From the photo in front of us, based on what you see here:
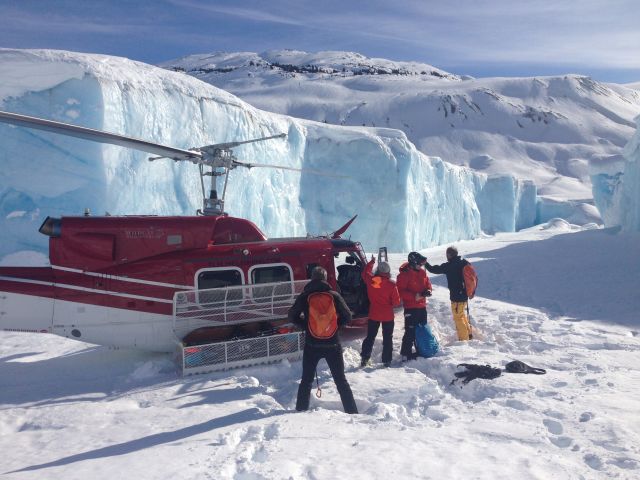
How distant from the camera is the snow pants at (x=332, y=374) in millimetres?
4043

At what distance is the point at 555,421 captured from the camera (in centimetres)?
351

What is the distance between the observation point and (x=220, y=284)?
571cm

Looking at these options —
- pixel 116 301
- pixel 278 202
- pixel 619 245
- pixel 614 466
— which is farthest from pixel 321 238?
pixel 619 245

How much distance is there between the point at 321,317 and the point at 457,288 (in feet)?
8.81

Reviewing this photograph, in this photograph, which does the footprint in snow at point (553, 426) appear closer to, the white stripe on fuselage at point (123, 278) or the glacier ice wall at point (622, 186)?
the white stripe on fuselage at point (123, 278)

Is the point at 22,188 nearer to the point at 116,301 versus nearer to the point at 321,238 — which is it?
the point at 116,301

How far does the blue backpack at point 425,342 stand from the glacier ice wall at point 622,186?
16867 mm

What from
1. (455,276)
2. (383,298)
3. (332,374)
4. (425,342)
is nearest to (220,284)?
(383,298)

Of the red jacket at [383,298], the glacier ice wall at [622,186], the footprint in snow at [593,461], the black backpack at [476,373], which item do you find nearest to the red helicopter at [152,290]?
the red jacket at [383,298]

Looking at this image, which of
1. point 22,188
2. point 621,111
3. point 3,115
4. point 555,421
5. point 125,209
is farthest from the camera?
point 621,111

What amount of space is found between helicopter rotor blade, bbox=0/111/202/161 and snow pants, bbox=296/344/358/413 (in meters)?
2.62

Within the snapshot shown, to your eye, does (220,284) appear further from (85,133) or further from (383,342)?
(85,133)

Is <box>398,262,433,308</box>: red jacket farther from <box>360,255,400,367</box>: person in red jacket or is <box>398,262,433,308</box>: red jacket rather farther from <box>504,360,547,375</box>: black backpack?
<box>504,360,547,375</box>: black backpack

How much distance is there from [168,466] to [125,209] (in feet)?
31.2
